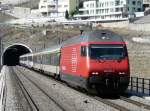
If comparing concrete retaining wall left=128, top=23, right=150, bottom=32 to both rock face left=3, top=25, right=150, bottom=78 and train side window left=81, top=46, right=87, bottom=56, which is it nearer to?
rock face left=3, top=25, right=150, bottom=78

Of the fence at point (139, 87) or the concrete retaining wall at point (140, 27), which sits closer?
the fence at point (139, 87)

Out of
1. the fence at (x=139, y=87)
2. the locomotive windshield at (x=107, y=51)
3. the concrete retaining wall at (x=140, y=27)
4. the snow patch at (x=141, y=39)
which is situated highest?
the concrete retaining wall at (x=140, y=27)

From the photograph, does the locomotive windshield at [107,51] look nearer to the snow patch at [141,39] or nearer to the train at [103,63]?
the train at [103,63]

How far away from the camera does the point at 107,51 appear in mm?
29844

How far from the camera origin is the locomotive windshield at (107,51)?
97.4ft

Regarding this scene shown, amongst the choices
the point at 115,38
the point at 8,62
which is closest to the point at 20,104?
the point at 115,38

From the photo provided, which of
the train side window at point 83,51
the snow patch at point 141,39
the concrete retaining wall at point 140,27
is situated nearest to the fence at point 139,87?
the train side window at point 83,51

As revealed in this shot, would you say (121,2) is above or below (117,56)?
above

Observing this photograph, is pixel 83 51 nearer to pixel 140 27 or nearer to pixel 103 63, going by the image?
pixel 103 63

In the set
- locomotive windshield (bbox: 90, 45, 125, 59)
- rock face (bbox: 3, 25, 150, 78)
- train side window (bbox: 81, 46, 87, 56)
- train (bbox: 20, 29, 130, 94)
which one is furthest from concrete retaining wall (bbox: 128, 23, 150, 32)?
locomotive windshield (bbox: 90, 45, 125, 59)

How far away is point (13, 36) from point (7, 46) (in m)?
12.1

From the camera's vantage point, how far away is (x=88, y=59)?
29797 mm

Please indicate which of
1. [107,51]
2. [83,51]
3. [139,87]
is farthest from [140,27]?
[107,51]

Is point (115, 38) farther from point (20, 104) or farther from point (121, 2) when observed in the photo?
point (121, 2)
